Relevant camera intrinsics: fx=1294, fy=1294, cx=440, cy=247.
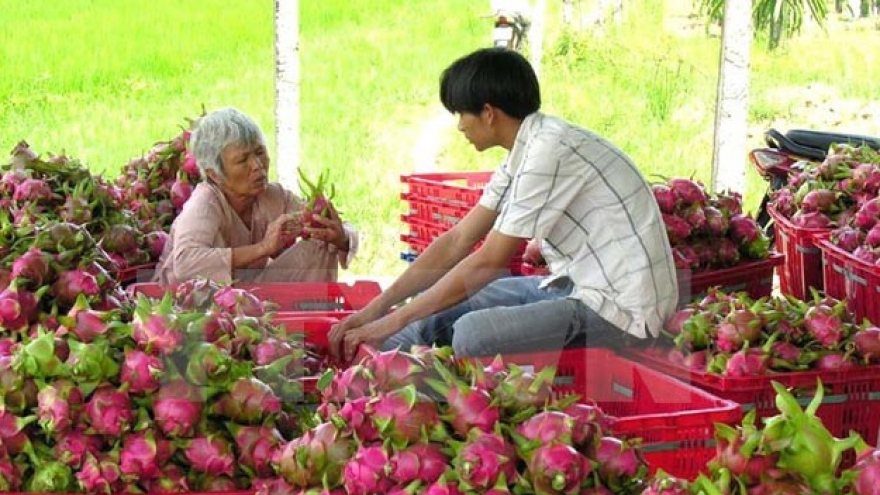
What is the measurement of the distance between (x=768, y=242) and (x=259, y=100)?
6.81 meters

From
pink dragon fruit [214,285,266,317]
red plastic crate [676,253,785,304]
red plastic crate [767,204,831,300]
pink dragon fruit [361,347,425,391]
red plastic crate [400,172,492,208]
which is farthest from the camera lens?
red plastic crate [400,172,492,208]

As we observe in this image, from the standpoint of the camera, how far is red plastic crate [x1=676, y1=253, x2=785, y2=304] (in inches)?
138

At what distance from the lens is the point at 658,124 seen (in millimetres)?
9758

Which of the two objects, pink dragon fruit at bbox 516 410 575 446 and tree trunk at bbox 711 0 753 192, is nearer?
pink dragon fruit at bbox 516 410 575 446

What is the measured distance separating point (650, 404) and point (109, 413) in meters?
1.02

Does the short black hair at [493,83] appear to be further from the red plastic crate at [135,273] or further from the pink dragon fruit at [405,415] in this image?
the pink dragon fruit at [405,415]

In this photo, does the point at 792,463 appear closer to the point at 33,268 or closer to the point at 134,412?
the point at 134,412

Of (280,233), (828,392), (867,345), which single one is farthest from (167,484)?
(280,233)

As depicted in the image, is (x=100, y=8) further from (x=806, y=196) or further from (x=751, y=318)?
(x=751, y=318)

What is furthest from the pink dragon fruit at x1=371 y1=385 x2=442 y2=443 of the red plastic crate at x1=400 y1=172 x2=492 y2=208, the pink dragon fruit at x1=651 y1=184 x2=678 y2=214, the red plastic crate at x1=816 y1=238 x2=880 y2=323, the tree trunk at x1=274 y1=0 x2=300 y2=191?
the tree trunk at x1=274 y1=0 x2=300 y2=191

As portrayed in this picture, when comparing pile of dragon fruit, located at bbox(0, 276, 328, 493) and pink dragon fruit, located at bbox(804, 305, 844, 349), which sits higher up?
pile of dragon fruit, located at bbox(0, 276, 328, 493)

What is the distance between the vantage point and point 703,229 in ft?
12.2

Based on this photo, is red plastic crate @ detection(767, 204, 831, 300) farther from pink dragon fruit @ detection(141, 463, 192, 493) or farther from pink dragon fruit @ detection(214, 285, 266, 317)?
pink dragon fruit @ detection(141, 463, 192, 493)

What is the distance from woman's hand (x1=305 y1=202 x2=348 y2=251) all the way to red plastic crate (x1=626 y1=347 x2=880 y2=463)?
1.14 metres
